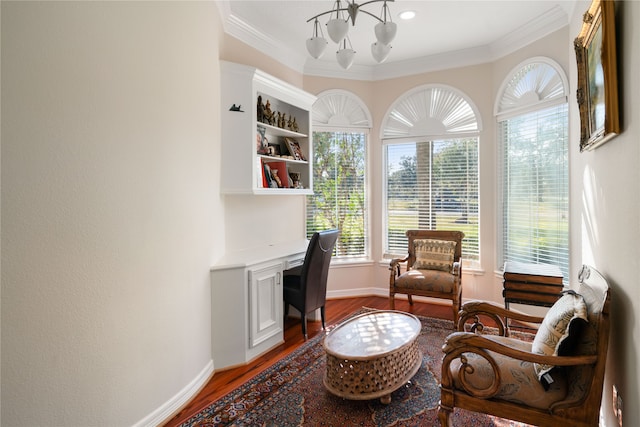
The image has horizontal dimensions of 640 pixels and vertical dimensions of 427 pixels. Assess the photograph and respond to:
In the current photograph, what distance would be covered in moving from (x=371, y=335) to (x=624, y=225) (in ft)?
5.24

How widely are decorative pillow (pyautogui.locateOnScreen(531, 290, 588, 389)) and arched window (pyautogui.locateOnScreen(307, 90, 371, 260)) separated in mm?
3147

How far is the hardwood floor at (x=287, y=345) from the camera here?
2.36 meters

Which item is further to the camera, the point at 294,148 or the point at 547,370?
the point at 294,148

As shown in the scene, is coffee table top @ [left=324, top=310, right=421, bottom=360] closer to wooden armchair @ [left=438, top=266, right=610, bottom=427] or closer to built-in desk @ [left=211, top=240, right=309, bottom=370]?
wooden armchair @ [left=438, top=266, right=610, bottom=427]

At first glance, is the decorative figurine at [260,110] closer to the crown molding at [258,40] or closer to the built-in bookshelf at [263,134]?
the built-in bookshelf at [263,134]

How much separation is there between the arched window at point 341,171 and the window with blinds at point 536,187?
1717 millimetres

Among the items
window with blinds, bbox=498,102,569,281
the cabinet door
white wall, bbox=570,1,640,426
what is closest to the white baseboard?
the cabinet door

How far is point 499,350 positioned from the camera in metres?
1.62

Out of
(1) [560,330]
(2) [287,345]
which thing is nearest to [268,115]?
(2) [287,345]

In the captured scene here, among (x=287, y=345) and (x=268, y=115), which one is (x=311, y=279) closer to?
(x=287, y=345)

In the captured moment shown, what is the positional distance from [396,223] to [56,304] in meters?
3.95

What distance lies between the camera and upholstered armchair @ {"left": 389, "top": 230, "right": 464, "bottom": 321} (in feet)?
12.0

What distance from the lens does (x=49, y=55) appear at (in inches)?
60.4

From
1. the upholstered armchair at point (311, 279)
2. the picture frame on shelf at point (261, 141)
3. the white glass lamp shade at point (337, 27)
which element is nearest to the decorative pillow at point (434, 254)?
the upholstered armchair at point (311, 279)
